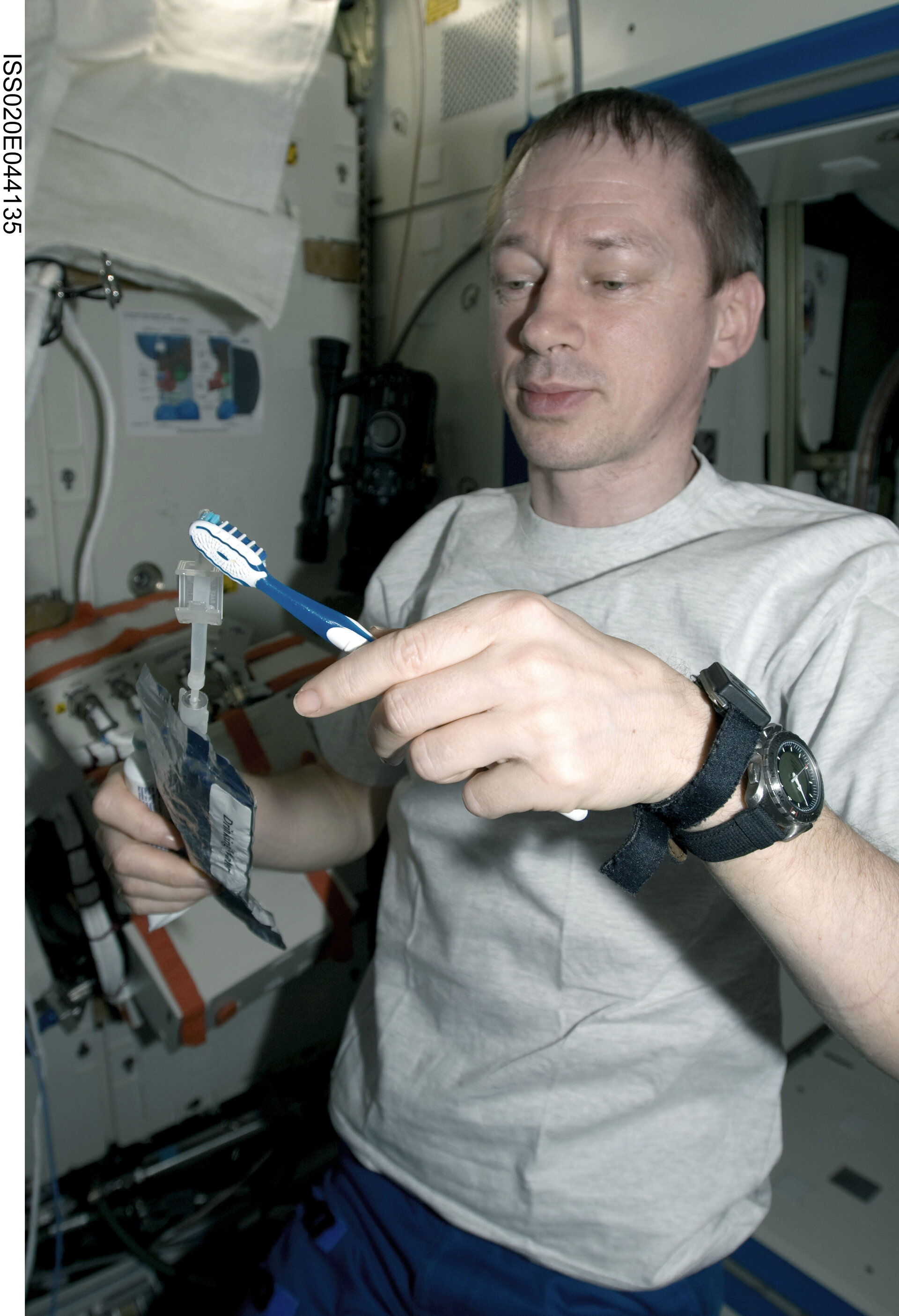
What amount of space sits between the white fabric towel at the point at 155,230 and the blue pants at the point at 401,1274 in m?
1.55

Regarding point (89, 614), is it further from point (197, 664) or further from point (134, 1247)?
point (134, 1247)

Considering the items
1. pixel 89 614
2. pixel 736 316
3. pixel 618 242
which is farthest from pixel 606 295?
pixel 89 614

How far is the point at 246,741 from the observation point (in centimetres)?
157

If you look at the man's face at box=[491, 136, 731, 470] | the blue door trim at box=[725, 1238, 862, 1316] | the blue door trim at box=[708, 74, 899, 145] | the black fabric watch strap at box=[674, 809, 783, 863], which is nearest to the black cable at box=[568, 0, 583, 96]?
the blue door trim at box=[708, 74, 899, 145]

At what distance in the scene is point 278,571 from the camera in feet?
6.92

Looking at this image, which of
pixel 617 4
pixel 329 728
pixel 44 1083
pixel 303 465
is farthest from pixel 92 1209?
pixel 617 4

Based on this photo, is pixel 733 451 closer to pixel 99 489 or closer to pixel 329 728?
pixel 329 728

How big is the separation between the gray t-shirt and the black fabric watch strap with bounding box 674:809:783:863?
0.24 meters

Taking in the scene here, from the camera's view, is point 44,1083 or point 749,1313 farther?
point 44,1083

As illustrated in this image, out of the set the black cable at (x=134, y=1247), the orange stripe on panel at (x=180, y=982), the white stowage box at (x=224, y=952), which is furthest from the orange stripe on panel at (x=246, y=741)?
the black cable at (x=134, y=1247)

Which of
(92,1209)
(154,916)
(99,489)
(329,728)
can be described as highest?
(99,489)

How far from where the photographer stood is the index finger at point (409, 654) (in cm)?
59

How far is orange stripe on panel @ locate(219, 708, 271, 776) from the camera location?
1.55 metres

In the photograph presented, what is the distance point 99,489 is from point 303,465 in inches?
20.3
